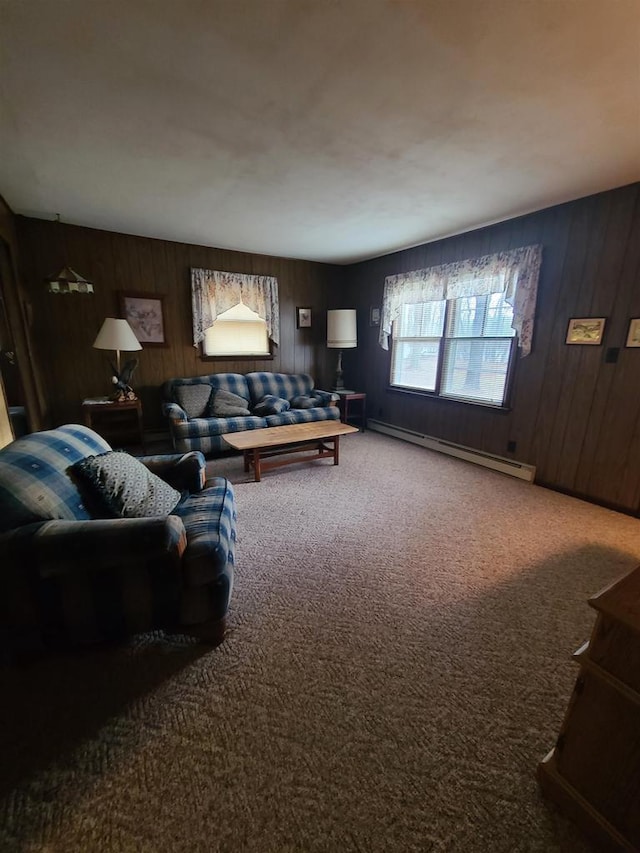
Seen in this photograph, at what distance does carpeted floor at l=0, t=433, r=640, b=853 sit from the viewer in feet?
3.09

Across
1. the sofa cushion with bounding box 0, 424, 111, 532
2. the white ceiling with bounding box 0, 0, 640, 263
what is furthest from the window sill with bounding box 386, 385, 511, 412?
the sofa cushion with bounding box 0, 424, 111, 532

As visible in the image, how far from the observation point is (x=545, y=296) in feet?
9.90

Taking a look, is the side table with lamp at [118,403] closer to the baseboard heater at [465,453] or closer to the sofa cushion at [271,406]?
the sofa cushion at [271,406]

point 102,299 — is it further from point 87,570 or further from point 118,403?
point 87,570

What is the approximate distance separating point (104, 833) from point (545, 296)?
4.00 meters

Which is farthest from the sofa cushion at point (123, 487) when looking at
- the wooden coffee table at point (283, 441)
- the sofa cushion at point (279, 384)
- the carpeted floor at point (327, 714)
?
the sofa cushion at point (279, 384)

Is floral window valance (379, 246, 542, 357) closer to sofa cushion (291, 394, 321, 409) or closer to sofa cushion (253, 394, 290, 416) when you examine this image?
sofa cushion (291, 394, 321, 409)

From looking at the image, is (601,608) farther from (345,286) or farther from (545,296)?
(345,286)

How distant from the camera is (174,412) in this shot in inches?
144

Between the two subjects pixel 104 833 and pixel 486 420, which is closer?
pixel 104 833

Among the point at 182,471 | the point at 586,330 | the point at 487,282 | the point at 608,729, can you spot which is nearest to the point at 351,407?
the point at 487,282

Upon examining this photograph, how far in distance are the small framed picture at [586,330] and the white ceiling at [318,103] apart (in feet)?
3.13

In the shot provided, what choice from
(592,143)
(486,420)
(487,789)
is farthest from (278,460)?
(592,143)

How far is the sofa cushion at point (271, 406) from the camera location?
4191 mm
